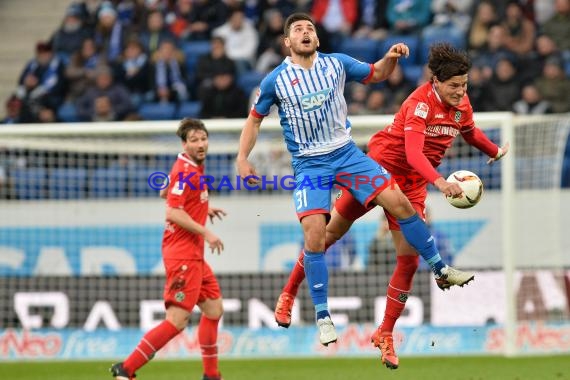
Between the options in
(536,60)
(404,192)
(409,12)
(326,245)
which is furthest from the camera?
(409,12)

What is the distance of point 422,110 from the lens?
851cm

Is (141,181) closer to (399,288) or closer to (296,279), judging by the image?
(296,279)

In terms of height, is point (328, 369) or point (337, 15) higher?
point (337, 15)

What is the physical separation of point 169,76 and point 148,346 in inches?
301

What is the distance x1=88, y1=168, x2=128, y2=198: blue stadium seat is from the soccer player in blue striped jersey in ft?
16.4

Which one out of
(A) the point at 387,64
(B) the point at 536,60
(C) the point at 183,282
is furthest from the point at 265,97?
(B) the point at 536,60

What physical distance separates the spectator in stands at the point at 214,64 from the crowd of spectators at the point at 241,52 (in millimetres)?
21

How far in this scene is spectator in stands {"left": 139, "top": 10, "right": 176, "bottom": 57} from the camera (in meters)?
17.2

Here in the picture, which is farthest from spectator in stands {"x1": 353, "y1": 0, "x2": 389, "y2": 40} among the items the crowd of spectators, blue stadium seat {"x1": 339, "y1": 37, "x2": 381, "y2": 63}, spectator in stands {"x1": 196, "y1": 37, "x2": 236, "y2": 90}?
spectator in stands {"x1": 196, "y1": 37, "x2": 236, "y2": 90}

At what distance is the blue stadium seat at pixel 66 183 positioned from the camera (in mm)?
13328

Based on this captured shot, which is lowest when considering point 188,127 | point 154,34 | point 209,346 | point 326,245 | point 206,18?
point 209,346

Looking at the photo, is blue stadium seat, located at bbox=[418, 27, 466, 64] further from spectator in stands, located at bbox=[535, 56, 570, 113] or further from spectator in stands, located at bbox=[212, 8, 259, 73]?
spectator in stands, located at bbox=[212, 8, 259, 73]

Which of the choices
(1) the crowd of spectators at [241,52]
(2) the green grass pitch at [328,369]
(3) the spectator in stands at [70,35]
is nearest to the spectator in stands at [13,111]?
(1) the crowd of spectators at [241,52]

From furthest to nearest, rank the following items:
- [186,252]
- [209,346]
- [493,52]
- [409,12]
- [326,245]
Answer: [409,12] < [493,52] < [209,346] < [186,252] < [326,245]
